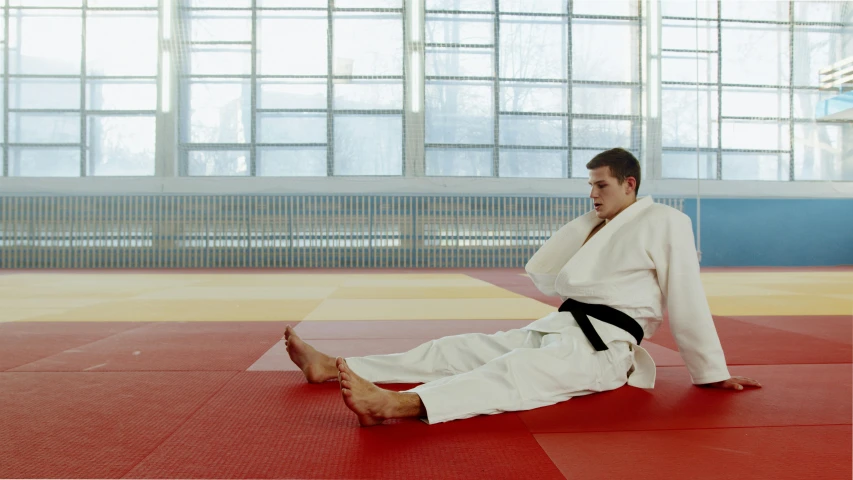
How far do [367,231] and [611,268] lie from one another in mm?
11875

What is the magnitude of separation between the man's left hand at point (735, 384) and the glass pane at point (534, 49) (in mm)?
12571

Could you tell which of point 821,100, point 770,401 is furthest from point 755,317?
point 821,100

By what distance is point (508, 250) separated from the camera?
47.9 feet

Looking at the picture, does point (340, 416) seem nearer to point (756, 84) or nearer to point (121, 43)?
point (121, 43)

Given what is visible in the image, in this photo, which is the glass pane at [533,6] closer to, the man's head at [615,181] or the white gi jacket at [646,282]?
the man's head at [615,181]

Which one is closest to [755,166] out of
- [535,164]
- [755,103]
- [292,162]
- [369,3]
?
[755,103]

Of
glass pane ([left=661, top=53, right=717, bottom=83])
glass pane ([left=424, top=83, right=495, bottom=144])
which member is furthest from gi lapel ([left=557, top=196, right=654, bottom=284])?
glass pane ([left=661, top=53, right=717, bottom=83])

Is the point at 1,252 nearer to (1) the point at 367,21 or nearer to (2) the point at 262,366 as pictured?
(1) the point at 367,21

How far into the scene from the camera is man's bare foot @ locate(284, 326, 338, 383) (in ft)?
9.54

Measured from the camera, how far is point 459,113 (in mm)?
14492

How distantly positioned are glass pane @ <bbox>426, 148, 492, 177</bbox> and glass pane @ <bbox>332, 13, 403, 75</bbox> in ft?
6.89

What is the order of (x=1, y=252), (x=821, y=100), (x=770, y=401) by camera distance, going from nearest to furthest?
(x=770, y=401) < (x=1, y=252) < (x=821, y=100)

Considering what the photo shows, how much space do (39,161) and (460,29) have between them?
1017 cm

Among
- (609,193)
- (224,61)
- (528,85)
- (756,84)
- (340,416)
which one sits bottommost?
(340,416)
